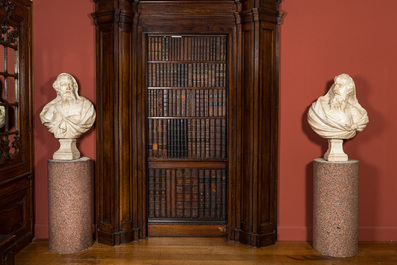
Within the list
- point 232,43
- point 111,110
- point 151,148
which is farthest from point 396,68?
point 111,110

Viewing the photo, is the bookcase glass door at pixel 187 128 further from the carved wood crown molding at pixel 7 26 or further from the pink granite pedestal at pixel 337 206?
the carved wood crown molding at pixel 7 26

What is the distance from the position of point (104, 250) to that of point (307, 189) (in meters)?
2.19

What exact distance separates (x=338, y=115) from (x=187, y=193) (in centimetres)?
177

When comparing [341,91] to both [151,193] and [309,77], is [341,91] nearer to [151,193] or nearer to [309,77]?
[309,77]

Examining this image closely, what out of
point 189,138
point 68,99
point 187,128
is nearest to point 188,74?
point 187,128

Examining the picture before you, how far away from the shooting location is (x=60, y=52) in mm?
4156

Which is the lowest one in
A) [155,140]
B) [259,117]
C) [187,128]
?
[155,140]

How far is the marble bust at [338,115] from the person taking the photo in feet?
11.9

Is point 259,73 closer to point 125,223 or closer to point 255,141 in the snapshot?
point 255,141

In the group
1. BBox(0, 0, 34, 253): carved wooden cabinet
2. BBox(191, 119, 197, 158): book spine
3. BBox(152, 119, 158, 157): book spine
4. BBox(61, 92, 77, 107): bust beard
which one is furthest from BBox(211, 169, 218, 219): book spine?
BBox(0, 0, 34, 253): carved wooden cabinet

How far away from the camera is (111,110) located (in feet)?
13.1

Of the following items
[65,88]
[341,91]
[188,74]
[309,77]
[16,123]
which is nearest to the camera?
[341,91]

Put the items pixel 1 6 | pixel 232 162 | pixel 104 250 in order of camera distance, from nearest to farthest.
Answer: pixel 1 6 < pixel 104 250 < pixel 232 162

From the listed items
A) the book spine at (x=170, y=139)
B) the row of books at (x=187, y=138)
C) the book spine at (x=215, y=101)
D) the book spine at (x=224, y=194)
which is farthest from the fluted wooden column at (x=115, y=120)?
the book spine at (x=224, y=194)
